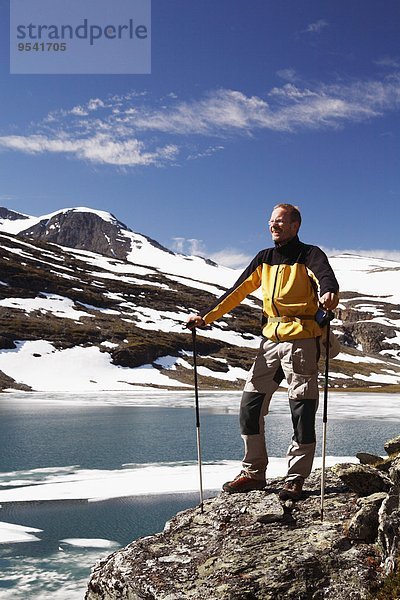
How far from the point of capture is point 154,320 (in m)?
122

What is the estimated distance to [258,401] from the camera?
7297mm

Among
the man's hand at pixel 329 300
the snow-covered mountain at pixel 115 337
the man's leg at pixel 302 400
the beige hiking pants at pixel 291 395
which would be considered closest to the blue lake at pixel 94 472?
the beige hiking pants at pixel 291 395

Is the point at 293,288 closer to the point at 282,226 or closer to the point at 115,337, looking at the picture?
the point at 282,226

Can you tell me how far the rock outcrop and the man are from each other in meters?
0.45

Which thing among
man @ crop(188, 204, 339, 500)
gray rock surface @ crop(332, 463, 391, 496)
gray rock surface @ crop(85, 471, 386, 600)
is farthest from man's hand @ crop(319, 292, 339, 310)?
gray rock surface @ crop(85, 471, 386, 600)

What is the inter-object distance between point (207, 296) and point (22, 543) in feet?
495

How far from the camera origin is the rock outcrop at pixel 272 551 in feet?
18.3

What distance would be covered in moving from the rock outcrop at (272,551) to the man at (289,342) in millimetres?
455

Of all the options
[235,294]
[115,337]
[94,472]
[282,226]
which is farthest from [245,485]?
[115,337]

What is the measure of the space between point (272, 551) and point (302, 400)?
1.71 meters

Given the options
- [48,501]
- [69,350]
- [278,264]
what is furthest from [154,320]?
[278,264]

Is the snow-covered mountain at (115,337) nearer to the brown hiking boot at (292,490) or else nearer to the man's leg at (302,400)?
the brown hiking boot at (292,490)

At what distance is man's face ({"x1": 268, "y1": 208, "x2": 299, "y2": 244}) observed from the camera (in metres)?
7.20

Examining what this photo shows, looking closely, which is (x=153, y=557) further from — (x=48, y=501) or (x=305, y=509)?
(x=48, y=501)
